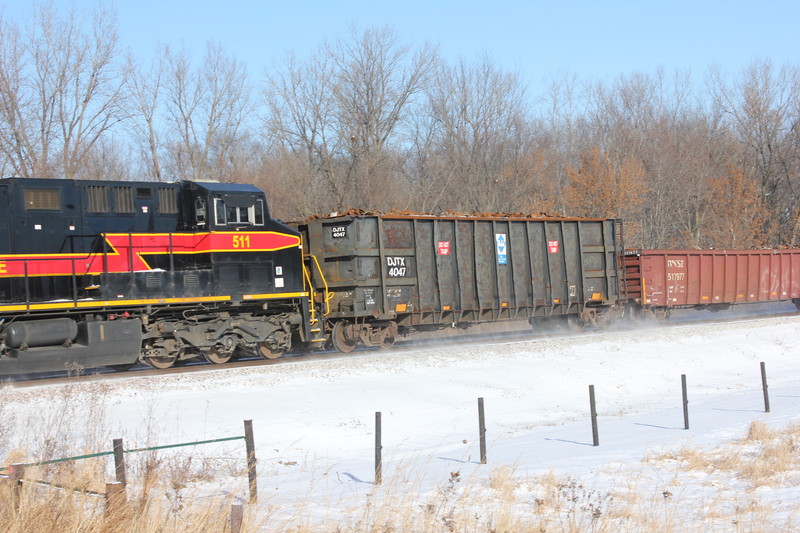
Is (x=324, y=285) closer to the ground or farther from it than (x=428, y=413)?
farther from it

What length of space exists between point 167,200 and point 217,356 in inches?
145

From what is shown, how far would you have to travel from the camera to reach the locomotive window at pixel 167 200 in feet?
54.3

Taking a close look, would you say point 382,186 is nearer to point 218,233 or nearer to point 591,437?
point 218,233

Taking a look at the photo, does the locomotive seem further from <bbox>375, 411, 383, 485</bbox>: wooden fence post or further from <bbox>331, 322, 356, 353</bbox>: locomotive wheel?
<bbox>375, 411, 383, 485</bbox>: wooden fence post

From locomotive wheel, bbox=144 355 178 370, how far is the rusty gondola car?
418 centimetres

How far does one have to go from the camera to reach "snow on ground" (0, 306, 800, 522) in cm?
982

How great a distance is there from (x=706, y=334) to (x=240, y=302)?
15017mm

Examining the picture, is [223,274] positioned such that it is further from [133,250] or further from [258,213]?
[133,250]

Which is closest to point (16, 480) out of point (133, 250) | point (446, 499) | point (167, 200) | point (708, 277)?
point (446, 499)

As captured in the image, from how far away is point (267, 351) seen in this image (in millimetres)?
18125

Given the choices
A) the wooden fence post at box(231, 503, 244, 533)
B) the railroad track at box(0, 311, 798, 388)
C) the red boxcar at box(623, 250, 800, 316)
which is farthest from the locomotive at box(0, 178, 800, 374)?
the wooden fence post at box(231, 503, 244, 533)

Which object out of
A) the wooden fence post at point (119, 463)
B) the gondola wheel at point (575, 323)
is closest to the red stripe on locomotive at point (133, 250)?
the wooden fence post at point (119, 463)

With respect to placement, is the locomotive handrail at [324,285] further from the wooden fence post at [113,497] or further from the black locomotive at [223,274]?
the wooden fence post at [113,497]

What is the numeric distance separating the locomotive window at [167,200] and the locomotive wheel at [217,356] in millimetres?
3244
